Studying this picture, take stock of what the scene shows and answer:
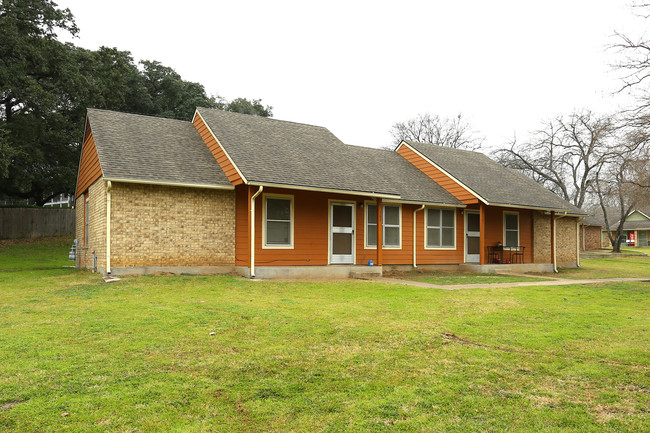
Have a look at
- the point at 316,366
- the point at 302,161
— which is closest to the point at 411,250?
the point at 302,161

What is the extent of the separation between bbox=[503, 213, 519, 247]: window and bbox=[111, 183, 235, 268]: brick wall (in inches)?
491

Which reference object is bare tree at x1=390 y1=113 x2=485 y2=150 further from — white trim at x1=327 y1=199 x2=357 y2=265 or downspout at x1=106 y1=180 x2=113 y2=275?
downspout at x1=106 y1=180 x2=113 y2=275

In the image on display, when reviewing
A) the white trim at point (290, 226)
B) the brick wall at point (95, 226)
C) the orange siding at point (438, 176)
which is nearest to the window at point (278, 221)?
the white trim at point (290, 226)

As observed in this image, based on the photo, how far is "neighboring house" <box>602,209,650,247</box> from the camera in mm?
57250

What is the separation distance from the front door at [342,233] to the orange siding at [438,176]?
571 cm

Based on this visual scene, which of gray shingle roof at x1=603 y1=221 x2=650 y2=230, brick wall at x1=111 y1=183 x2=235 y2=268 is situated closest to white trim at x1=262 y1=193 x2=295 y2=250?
brick wall at x1=111 y1=183 x2=235 y2=268

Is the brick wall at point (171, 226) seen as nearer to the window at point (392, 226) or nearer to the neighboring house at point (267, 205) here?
the neighboring house at point (267, 205)

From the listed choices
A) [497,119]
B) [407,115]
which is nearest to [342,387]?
[407,115]

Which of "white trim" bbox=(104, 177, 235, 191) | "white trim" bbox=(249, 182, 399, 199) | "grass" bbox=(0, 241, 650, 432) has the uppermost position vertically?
"white trim" bbox=(104, 177, 235, 191)

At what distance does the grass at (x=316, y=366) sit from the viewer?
3.54 metres

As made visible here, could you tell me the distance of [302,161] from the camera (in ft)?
51.3

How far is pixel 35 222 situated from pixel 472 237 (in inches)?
996

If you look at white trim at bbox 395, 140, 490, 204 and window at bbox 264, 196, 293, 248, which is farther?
white trim at bbox 395, 140, 490, 204

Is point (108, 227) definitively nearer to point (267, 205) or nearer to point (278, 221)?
point (267, 205)
